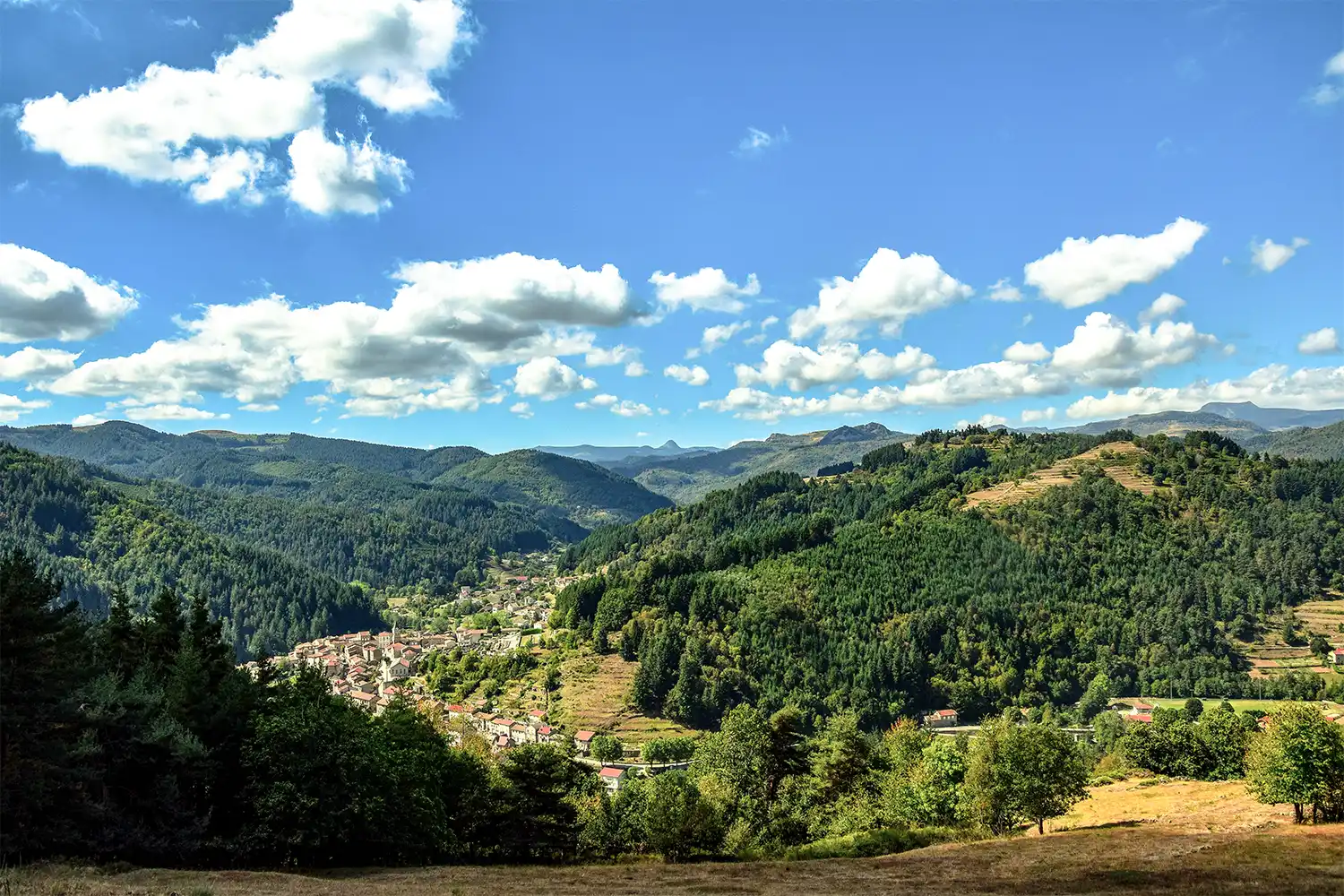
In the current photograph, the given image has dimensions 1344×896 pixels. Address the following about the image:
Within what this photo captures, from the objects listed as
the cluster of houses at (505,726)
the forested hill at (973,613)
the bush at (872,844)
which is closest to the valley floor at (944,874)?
the bush at (872,844)

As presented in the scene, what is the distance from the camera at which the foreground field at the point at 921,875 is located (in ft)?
82.2

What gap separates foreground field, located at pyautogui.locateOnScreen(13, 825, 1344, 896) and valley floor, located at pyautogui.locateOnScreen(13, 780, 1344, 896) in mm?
64

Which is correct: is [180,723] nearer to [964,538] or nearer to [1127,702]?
[1127,702]

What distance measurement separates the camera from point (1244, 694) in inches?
5448

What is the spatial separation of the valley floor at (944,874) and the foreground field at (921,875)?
0.06 m

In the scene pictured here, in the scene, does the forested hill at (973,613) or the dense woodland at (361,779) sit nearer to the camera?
the dense woodland at (361,779)

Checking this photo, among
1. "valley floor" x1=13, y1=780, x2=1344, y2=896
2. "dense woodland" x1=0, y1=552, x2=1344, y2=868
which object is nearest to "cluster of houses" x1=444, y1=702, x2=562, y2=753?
"dense woodland" x1=0, y1=552, x2=1344, y2=868

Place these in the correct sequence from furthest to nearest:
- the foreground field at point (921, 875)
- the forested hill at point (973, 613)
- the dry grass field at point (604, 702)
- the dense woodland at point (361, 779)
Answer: the forested hill at point (973, 613) → the dry grass field at point (604, 702) → the dense woodland at point (361, 779) → the foreground field at point (921, 875)

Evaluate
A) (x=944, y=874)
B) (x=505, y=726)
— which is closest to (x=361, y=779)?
(x=944, y=874)

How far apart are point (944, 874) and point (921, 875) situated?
→ 1030mm

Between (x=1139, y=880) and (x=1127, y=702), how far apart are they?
135464 millimetres

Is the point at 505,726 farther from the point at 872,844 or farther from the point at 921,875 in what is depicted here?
the point at 921,875

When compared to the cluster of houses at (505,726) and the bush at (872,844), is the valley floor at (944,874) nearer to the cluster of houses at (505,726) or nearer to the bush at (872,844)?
the bush at (872,844)

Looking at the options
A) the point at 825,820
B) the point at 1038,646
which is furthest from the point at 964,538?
the point at 825,820
